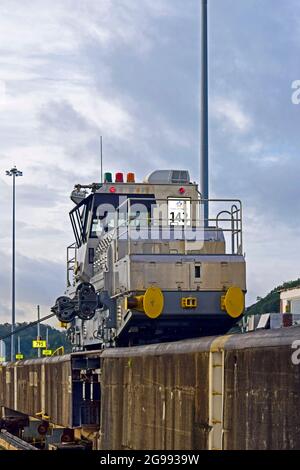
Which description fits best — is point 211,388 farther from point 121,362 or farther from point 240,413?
point 121,362

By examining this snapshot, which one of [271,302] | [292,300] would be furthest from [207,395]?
[271,302]

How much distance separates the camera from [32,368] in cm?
2511

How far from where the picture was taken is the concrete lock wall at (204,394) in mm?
9219

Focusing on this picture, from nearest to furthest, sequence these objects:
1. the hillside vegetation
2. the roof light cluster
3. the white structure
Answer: the roof light cluster → the white structure → the hillside vegetation

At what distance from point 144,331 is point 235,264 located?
2.17 meters

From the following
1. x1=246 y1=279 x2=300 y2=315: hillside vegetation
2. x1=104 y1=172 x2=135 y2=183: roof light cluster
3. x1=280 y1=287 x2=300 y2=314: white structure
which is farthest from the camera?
x1=246 y1=279 x2=300 y2=315: hillside vegetation

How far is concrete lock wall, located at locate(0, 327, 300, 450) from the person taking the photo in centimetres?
922

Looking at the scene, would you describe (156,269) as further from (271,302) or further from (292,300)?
(271,302)

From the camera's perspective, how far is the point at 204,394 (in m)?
11.3

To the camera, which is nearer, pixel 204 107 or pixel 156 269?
pixel 156 269

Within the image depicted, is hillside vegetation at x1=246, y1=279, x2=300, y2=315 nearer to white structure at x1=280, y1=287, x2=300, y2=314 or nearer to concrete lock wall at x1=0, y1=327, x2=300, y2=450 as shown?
white structure at x1=280, y1=287, x2=300, y2=314

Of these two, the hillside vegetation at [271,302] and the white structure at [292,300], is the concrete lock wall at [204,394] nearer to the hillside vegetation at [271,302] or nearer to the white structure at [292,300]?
the white structure at [292,300]

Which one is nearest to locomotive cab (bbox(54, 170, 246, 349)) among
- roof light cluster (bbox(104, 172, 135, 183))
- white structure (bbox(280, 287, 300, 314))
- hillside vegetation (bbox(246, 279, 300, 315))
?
roof light cluster (bbox(104, 172, 135, 183))

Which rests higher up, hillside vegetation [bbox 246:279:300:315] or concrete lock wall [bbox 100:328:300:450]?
hillside vegetation [bbox 246:279:300:315]
